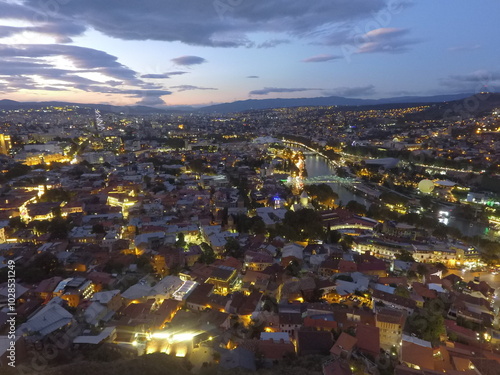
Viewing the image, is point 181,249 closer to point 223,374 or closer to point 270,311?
point 270,311

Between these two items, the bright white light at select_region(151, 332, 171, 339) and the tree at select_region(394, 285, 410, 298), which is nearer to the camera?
the bright white light at select_region(151, 332, 171, 339)

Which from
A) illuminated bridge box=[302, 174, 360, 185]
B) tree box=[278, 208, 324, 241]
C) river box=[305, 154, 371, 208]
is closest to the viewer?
tree box=[278, 208, 324, 241]

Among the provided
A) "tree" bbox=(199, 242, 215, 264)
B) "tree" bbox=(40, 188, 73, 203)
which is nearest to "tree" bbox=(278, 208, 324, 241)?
"tree" bbox=(199, 242, 215, 264)

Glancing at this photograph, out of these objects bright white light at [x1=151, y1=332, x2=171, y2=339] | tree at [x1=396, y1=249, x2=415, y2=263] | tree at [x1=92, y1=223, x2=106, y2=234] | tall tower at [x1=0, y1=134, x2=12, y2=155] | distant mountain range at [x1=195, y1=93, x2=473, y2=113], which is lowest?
tree at [x1=396, y1=249, x2=415, y2=263]

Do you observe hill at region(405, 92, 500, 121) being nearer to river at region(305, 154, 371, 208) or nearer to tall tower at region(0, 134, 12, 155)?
river at region(305, 154, 371, 208)

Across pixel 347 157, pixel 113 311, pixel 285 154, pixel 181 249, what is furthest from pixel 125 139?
pixel 113 311

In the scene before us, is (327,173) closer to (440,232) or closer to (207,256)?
(440,232)

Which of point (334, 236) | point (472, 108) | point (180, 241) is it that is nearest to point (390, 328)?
A: point (334, 236)

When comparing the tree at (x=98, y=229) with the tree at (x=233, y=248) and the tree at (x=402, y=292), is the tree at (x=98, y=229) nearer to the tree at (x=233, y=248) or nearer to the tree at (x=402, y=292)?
the tree at (x=233, y=248)

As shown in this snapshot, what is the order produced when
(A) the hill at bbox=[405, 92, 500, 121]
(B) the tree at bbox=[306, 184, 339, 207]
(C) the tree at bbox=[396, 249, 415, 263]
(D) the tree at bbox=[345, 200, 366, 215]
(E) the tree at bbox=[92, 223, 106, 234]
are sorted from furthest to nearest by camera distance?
(A) the hill at bbox=[405, 92, 500, 121] → (B) the tree at bbox=[306, 184, 339, 207] → (D) the tree at bbox=[345, 200, 366, 215] → (E) the tree at bbox=[92, 223, 106, 234] → (C) the tree at bbox=[396, 249, 415, 263]
